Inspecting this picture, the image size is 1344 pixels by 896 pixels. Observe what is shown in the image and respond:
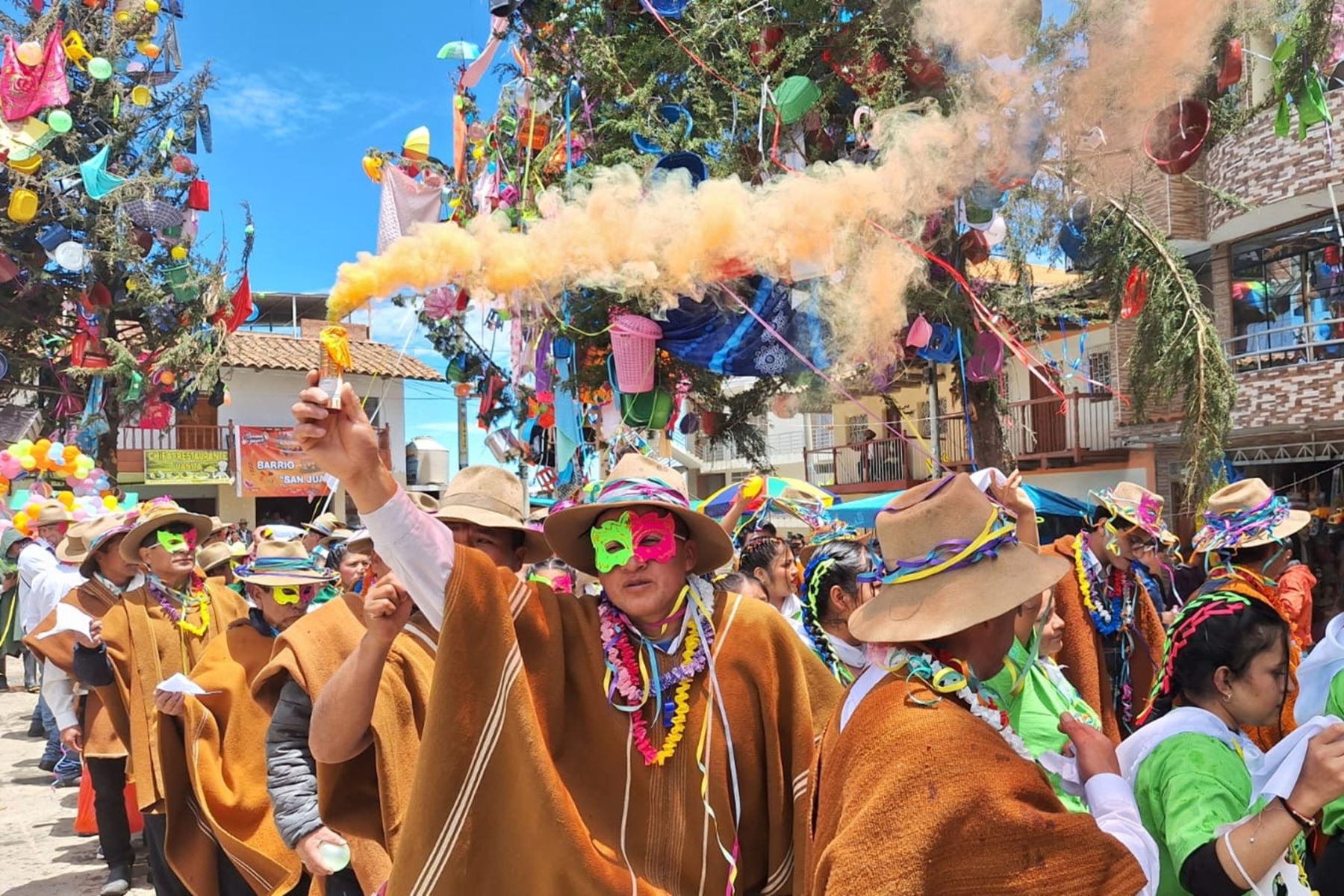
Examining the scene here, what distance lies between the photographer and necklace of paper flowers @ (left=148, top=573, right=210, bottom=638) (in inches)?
207

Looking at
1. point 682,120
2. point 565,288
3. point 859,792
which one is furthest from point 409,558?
point 682,120

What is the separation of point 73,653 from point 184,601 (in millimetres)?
609

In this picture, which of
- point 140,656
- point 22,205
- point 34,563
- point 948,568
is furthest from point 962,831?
point 22,205

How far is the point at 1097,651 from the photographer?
418 cm

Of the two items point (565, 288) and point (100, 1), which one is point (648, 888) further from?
point (100, 1)

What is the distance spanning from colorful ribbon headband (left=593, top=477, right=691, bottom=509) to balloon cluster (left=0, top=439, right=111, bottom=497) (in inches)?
312

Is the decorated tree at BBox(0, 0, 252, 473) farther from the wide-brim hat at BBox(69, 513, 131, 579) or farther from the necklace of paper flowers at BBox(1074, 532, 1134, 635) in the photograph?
the necklace of paper flowers at BBox(1074, 532, 1134, 635)

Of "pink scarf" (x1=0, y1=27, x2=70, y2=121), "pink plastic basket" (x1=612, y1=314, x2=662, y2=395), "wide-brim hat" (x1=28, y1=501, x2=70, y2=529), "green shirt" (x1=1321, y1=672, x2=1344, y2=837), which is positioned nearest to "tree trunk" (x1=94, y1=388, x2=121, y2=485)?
"pink scarf" (x1=0, y1=27, x2=70, y2=121)

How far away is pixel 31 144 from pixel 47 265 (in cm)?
221

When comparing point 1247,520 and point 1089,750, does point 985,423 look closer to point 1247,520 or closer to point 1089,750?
point 1247,520

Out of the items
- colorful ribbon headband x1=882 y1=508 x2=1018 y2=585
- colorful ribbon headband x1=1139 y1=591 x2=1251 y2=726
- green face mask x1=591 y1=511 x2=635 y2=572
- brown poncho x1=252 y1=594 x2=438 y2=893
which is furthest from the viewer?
brown poncho x1=252 y1=594 x2=438 y2=893

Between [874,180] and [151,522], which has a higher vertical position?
[874,180]

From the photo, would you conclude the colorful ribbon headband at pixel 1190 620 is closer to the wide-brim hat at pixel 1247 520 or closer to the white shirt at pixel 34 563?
the wide-brim hat at pixel 1247 520

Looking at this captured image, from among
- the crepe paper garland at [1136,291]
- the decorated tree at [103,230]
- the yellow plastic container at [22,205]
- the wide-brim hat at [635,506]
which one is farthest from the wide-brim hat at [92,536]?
the yellow plastic container at [22,205]
